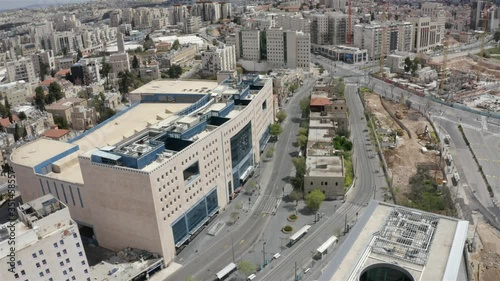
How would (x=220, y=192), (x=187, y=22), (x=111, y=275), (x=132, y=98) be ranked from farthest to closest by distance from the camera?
(x=187, y=22)
(x=132, y=98)
(x=220, y=192)
(x=111, y=275)

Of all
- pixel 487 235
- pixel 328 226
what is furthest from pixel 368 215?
pixel 487 235

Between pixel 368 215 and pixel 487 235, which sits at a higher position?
pixel 368 215

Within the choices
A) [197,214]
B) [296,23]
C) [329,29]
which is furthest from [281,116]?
[329,29]

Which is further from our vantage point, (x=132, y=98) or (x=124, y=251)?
(x=132, y=98)

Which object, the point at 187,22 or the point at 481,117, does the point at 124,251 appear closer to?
the point at 481,117

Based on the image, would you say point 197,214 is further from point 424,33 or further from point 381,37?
point 424,33
